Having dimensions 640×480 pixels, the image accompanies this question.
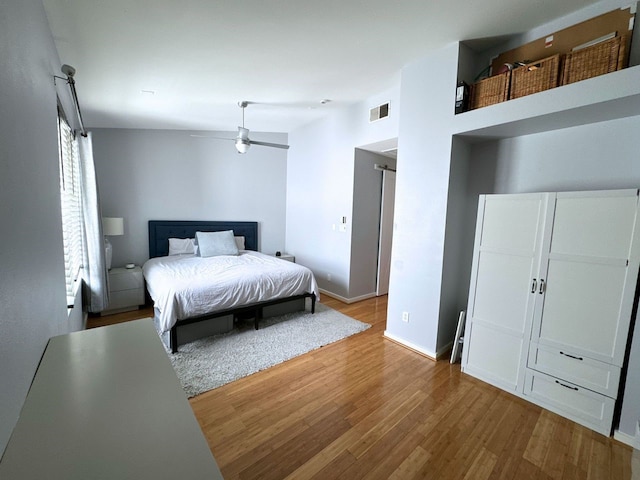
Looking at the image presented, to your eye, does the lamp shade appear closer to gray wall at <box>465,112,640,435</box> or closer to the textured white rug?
the textured white rug

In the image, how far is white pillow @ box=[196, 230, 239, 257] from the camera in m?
4.21

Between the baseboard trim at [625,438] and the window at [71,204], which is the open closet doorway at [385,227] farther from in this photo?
the window at [71,204]

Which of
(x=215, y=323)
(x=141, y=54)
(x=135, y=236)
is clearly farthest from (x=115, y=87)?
(x=215, y=323)

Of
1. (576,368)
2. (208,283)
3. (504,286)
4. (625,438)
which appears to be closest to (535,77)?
(504,286)

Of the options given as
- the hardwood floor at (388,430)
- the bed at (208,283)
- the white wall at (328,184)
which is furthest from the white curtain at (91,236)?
the white wall at (328,184)

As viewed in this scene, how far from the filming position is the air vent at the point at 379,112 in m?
3.38

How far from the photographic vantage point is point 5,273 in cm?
84

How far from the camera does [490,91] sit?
7.32 ft

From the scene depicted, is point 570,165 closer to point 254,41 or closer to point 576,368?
point 576,368

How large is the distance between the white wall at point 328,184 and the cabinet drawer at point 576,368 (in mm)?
2372

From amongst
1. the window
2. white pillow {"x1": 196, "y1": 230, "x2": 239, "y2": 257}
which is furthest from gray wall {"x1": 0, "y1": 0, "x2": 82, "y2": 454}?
white pillow {"x1": 196, "y1": 230, "x2": 239, "y2": 257}

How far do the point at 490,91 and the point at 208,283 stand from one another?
3.12 m

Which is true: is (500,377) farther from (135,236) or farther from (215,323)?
(135,236)

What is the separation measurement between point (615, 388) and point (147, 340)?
2833mm
